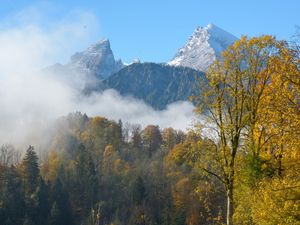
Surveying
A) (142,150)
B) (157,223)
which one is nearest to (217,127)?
(157,223)

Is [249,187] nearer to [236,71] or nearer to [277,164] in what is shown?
[277,164]

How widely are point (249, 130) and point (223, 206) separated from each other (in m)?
60.8

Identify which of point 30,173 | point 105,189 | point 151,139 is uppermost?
point 151,139

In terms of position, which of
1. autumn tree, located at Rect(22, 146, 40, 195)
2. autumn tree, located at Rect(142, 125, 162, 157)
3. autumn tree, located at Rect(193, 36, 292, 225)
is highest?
autumn tree, located at Rect(142, 125, 162, 157)

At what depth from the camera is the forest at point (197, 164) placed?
78.3ft

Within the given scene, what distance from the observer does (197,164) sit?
24.7 metres

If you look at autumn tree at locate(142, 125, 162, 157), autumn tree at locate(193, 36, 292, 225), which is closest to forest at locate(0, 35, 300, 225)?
autumn tree at locate(193, 36, 292, 225)

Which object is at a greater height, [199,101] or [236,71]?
[236,71]

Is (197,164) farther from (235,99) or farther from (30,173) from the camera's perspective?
(30,173)

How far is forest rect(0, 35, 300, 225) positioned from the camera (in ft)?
78.3

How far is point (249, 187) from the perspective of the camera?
26.0 metres

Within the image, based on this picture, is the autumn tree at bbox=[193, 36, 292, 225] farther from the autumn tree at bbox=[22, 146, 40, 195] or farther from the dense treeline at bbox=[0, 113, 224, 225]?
the autumn tree at bbox=[22, 146, 40, 195]

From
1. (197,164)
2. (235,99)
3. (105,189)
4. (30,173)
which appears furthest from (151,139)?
(197,164)

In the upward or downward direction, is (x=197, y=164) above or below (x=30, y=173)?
below
